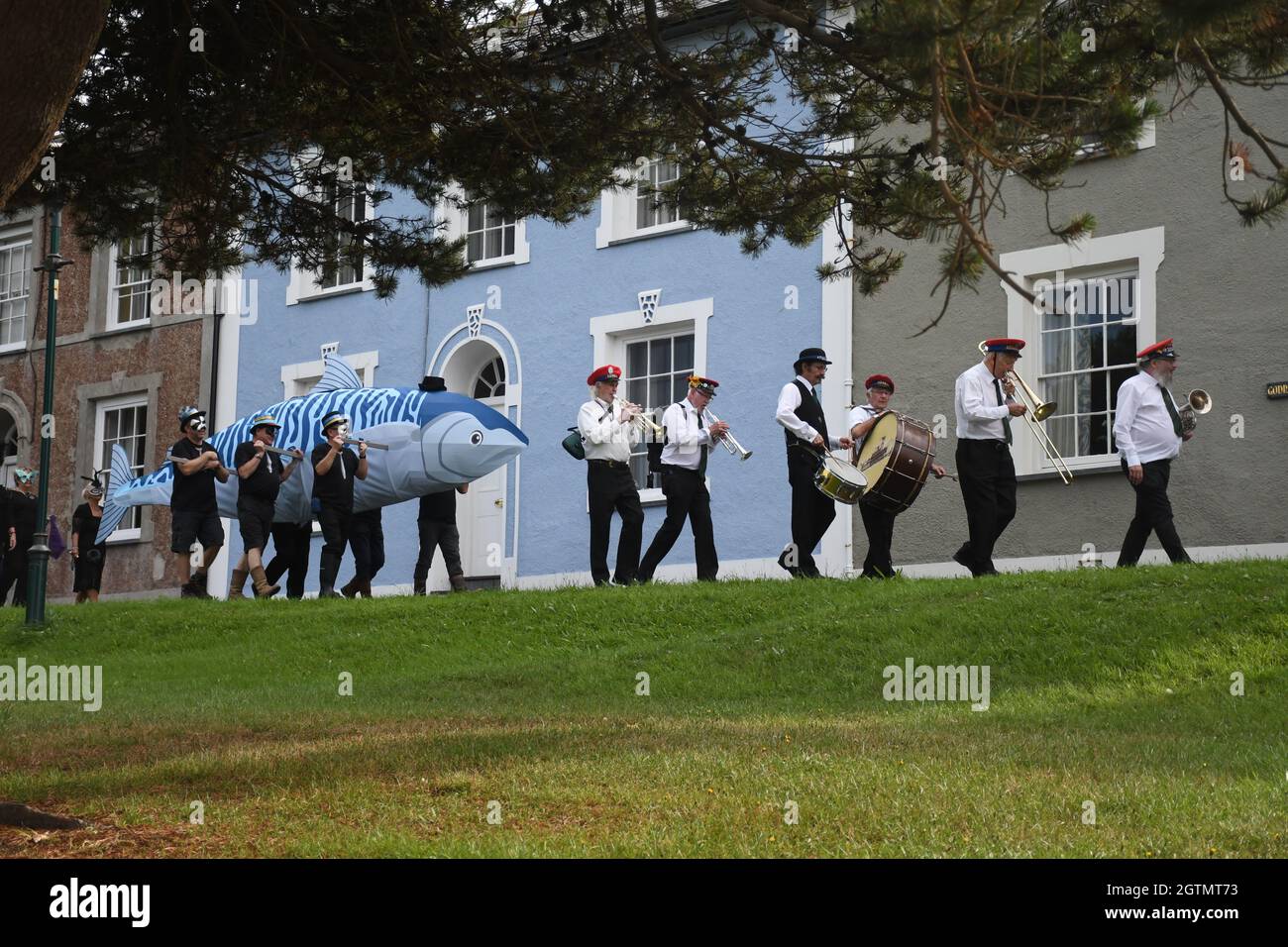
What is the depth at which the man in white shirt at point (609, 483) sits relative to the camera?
17.5 metres

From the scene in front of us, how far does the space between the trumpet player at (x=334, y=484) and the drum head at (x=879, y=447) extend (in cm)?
574

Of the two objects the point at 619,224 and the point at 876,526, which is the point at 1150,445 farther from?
the point at 619,224

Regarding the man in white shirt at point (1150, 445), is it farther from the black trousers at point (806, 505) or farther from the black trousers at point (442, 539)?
the black trousers at point (442, 539)

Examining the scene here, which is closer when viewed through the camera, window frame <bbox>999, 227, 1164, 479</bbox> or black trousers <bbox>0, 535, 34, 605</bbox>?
window frame <bbox>999, 227, 1164, 479</bbox>

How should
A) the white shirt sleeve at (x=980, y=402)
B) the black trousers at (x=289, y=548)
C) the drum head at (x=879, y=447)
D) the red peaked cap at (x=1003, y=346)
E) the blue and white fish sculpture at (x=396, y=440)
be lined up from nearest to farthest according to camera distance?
the white shirt sleeve at (x=980, y=402), the red peaked cap at (x=1003, y=346), the drum head at (x=879, y=447), the blue and white fish sculpture at (x=396, y=440), the black trousers at (x=289, y=548)

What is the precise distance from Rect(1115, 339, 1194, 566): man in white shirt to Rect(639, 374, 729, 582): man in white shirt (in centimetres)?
391

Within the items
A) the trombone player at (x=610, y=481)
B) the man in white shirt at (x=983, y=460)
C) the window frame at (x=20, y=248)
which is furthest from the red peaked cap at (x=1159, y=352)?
the window frame at (x=20, y=248)

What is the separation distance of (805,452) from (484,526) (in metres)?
9.20

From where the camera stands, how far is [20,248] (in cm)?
3048

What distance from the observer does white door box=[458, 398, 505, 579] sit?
81.2 ft

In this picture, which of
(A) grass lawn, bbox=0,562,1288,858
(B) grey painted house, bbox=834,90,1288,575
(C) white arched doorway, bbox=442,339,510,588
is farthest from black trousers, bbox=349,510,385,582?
(B) grey painted house, bbox=834,90,1288,575

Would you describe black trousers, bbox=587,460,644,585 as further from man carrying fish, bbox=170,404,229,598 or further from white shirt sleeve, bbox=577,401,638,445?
man carrying fish, bbox=170,404,229,598

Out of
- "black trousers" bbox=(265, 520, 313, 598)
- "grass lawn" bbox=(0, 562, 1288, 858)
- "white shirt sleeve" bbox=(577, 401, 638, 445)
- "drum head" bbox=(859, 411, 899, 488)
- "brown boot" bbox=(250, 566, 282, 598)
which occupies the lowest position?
"grass lawn" bbox=(0, 562, 1288, 858)
